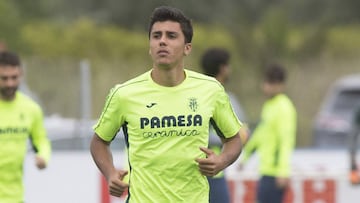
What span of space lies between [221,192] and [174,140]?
295 cm

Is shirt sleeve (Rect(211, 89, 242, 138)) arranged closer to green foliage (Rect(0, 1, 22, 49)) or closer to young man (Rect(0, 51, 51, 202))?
young man (Rect(0, 51, 51, 202))

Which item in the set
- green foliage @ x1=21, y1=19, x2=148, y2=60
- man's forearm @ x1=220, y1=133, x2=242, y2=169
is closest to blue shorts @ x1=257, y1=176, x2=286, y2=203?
man's forearm @ x1=220, y1=133, x2=242, y2=169

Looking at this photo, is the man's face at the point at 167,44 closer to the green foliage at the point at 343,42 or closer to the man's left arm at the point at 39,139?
the man's left arm at the point at 39,139

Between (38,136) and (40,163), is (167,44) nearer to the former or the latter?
(40,163)

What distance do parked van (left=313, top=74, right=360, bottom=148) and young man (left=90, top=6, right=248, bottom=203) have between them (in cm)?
1276

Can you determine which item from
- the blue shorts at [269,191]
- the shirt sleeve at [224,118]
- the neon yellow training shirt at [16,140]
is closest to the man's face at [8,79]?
the neon yellow training shirt at [16,140]

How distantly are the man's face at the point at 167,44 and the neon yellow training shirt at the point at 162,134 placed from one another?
0.21 metres

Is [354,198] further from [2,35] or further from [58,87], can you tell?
[2,35]

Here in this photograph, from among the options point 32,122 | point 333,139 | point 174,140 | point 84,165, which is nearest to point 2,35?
point 333,139

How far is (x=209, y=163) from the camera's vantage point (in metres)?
6.93

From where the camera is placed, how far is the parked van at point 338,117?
65.3 ft

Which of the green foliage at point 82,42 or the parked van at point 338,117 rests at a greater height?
the green foliage at point 82,42

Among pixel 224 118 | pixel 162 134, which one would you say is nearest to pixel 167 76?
pixel 162 134

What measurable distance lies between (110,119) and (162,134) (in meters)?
0.33
